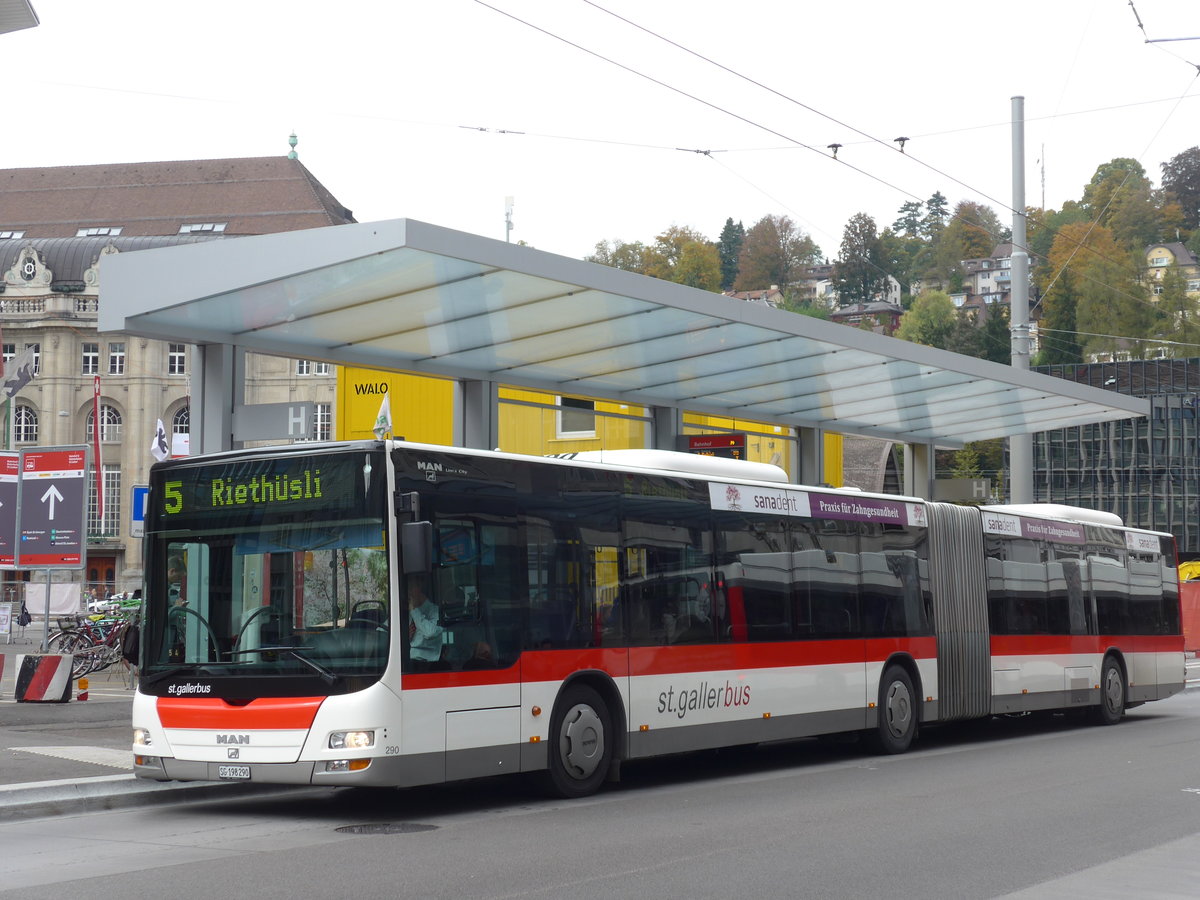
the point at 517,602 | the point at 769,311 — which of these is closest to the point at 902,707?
the point at 769,311

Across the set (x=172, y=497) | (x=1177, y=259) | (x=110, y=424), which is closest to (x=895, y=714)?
(x=172, y=497)

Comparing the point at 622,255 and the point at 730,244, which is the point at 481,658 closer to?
the point at 622,255

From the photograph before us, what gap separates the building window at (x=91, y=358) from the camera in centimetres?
9175

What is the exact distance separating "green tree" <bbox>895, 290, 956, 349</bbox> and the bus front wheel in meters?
97.1

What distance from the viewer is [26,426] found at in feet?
293

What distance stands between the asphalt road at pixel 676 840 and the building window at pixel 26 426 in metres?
82.6

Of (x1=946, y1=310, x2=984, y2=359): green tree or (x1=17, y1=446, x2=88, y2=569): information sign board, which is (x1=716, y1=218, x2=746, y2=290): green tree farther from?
(x1=17, y1=446, x2=88, y2=569): information sign board

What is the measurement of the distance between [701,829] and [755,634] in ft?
13.6

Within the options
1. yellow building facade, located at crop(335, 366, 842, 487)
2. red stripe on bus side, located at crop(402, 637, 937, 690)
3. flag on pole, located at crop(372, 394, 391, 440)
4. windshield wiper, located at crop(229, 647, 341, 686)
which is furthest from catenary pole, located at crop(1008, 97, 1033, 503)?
windshield wiper, located at crop(229, 647, 341, 686)

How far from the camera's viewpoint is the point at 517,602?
1140 centimetres

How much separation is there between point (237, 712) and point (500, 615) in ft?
6.66

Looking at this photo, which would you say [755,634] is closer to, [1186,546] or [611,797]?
[611,797]

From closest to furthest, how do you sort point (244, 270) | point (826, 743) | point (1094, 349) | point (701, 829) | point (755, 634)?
1. point (701, 829)
2. point (244, 270)
3. point (755, 634)
4. point (826, 743)
5. point (1094, 349)

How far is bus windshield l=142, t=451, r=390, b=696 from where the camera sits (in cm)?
1032
